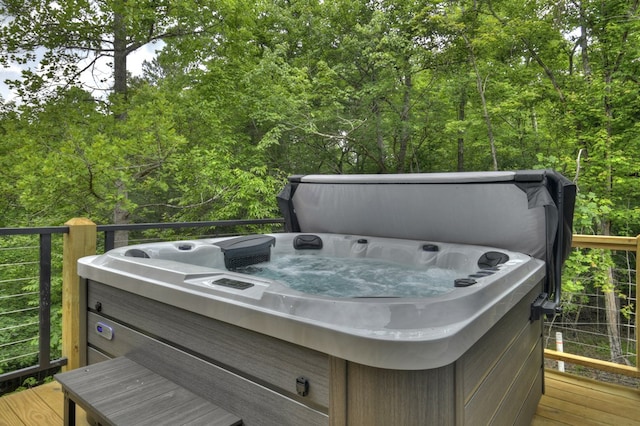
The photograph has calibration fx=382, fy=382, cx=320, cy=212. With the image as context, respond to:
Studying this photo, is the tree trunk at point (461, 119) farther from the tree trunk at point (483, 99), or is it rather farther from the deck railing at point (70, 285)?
the deck railing at point (70, 285)

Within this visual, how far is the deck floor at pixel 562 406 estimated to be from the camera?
5.44ft

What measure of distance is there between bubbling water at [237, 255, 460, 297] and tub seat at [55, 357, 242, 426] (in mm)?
869

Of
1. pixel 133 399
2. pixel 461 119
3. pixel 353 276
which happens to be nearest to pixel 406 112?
pixel 461 119

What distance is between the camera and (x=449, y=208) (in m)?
2.21

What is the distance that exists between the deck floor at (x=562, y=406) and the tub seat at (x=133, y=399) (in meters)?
0.53

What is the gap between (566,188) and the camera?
1818 mm

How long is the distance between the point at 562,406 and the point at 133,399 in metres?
1.86

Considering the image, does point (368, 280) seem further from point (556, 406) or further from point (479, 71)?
point (479, 71)

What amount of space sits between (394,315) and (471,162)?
7387mm

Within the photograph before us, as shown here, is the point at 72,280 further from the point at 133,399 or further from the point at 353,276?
the point at 353,276

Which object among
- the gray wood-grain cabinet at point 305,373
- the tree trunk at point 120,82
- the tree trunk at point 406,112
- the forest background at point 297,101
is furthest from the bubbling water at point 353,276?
the tree trunk at point 406,112

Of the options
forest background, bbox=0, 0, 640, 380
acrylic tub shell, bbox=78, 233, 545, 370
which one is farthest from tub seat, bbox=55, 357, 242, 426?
forest background, bbox=0, 0, 640, 380

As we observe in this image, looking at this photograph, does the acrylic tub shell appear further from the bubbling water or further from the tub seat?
the bubbling water

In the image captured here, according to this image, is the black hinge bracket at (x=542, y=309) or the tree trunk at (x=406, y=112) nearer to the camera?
the black hinge bracket at (x=542, y=309)
